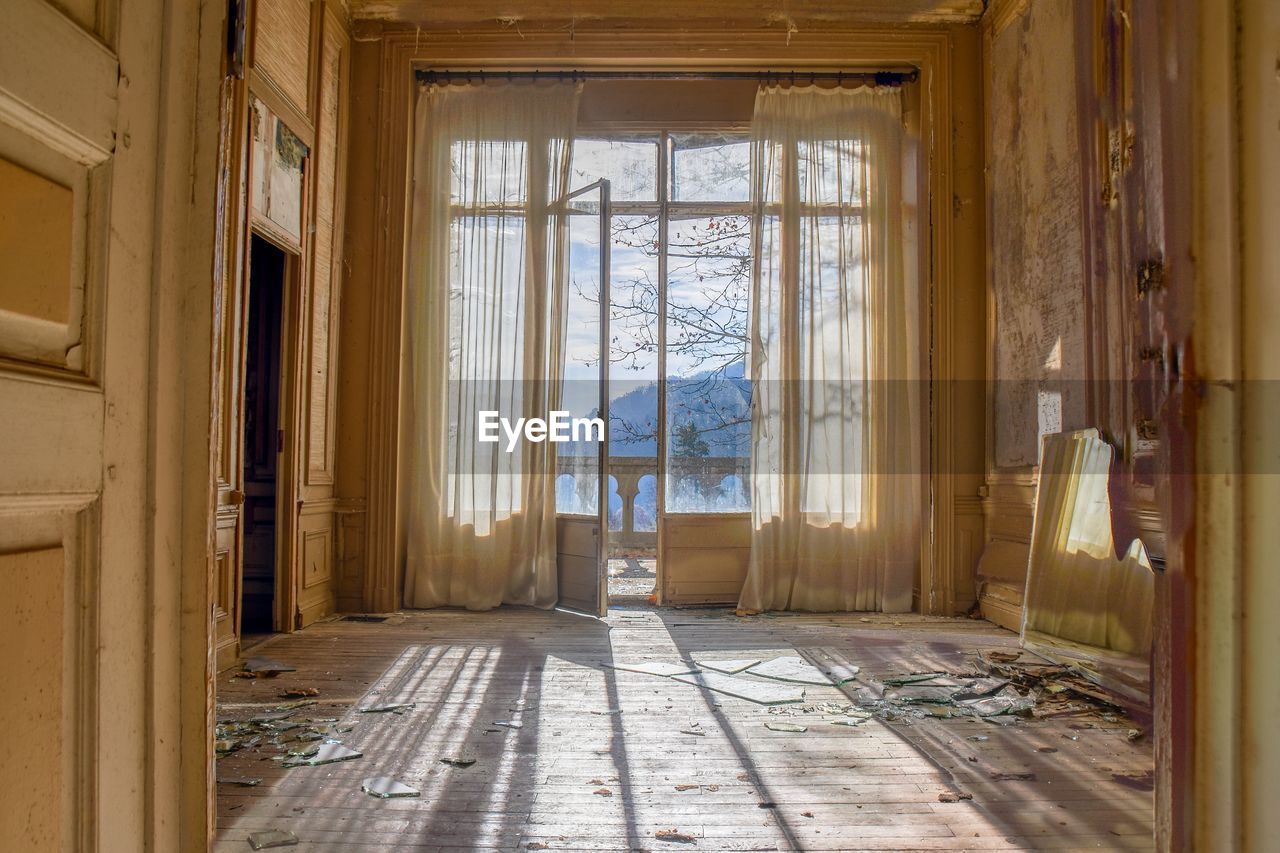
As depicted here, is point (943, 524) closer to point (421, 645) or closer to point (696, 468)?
point (696, 468)

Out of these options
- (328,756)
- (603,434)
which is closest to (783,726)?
(328,756)

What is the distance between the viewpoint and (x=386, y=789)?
2.46 meters

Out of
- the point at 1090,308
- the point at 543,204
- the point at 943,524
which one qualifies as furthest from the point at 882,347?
the point at 543,204

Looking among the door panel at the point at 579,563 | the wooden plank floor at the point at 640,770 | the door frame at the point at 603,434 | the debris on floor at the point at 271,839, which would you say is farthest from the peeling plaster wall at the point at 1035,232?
the debris on floor at the point at 271,839

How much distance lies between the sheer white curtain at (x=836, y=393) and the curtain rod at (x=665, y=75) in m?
0.45

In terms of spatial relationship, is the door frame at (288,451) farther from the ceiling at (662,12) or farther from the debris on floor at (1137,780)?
the debris on floor at (1137,780)

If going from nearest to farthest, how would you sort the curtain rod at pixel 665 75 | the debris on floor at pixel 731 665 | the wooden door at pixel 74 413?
the wooden door at pixel 74 413
the debris on floor at pixel 731 665
the curtain rod at pixel 665 75

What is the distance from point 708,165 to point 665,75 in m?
0.63

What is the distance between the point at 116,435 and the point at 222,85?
1.61 ft

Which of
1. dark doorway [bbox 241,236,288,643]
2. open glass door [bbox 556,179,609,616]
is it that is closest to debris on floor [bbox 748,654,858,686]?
open glass door [bbox 556,179,609,616]

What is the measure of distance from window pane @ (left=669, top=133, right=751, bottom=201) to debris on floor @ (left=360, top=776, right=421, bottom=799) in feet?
14.2

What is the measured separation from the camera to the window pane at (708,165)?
590 centimetres

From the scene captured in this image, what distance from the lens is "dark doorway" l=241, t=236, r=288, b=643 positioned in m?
5.05

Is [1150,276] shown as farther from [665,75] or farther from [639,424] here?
[665,75]
